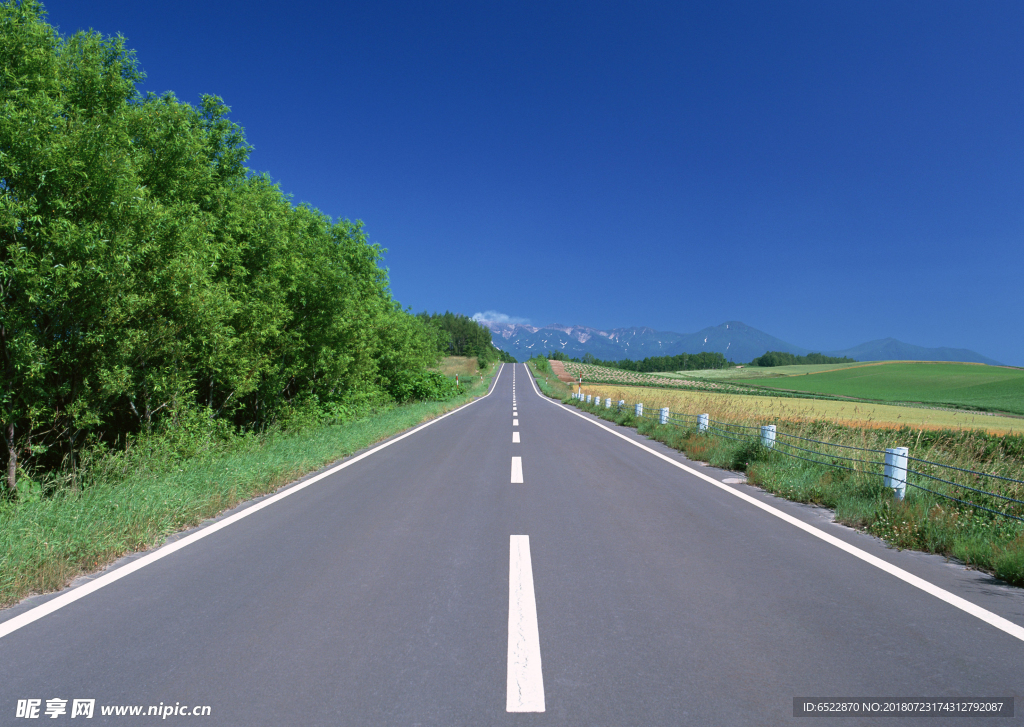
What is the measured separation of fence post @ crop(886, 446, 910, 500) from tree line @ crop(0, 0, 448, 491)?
10092 mm

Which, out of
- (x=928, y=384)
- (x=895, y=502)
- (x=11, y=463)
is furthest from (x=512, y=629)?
(x=928, y=384)

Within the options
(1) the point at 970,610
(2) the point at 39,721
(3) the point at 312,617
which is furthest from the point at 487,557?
(1) the point at 970,610

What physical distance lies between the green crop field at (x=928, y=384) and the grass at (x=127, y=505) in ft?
200

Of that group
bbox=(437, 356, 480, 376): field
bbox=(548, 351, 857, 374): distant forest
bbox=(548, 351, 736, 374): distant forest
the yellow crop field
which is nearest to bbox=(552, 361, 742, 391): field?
bbox=(437, 356, 480, 376): field

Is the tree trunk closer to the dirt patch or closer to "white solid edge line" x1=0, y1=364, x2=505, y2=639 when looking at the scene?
"white solid edge line" x1=0, y1=364, x2=505, y2=639

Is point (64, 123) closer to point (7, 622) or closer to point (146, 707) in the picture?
point (7, 622)

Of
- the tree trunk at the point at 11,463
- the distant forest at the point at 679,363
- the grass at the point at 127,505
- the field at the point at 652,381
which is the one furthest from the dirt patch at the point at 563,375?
the tree trunk at the point at 11,463

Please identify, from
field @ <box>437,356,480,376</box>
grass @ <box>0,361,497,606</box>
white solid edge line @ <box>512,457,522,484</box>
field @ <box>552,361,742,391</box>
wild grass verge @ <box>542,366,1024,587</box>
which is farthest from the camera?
field @ <box>437,356,480,376</box>

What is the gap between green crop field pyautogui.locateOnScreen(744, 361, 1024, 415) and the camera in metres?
55.8

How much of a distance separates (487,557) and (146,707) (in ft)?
8.61

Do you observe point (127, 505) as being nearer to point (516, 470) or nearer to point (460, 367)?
point (516, 470)

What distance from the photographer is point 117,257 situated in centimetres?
662

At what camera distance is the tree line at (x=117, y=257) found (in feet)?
20.8

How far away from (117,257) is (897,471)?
1018 cm
